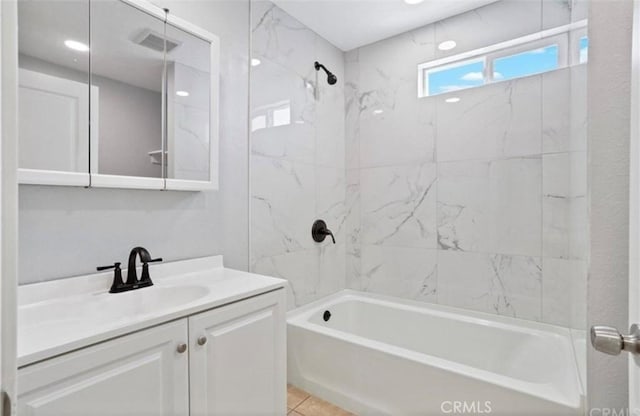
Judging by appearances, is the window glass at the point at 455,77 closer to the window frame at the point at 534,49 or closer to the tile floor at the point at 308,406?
the window frame at the point at 534,49

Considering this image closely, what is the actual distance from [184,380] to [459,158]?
2.17 m

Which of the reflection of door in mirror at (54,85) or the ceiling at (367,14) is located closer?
the reflection of door in mirror at (54,85)

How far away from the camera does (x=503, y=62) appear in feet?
7.14

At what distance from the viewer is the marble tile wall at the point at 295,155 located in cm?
209

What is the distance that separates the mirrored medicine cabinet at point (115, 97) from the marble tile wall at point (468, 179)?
4.77 feet

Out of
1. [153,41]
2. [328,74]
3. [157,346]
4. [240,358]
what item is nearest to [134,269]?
[157,346]

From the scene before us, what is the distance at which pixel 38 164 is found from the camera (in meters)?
1.14

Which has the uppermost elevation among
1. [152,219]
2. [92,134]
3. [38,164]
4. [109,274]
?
[92,134]

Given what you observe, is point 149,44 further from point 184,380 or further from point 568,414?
point 568,414

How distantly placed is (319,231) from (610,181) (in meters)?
1.95

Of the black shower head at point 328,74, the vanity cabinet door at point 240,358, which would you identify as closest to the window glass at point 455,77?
the black shower head at point 328,74

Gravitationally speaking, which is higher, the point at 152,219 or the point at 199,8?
the point at 199,8

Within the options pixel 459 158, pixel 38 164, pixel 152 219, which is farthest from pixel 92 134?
pixel 459 158

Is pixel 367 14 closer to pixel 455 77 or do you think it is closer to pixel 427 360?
pixel 455 77
